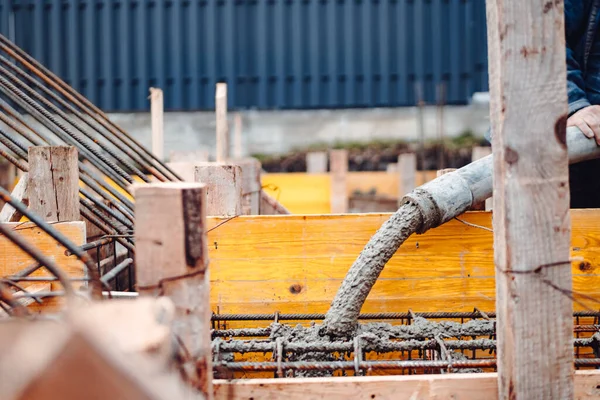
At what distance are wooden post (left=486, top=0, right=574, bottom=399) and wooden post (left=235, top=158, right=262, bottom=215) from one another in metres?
3.31

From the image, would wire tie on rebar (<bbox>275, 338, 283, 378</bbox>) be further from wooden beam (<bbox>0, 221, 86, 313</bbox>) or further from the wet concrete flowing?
wooden beam (<bbox>0, 221, 86, 313</bbox>)

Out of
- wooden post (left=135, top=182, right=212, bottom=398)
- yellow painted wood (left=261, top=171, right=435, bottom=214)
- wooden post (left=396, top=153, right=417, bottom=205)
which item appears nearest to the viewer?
wooden post (left=135, top=182, right=212, bottom=398)

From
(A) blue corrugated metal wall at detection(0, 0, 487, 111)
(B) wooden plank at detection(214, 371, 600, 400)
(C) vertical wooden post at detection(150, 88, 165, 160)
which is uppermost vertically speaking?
(A) blue corrugated metal wall at detection(0, 0, 487, 111)

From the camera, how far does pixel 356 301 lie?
9.14ft

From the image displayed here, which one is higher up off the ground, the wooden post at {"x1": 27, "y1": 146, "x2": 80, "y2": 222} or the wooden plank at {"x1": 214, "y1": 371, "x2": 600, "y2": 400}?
the wooden post at {"x1": 27, "y1": 146, "x2": 80, "y2": 222}

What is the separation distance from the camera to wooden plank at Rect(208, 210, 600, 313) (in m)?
3.24

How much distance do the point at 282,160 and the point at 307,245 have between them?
9.87m

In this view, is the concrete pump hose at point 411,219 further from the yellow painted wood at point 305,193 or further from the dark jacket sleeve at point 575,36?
the yellow painted wood at point 305,193

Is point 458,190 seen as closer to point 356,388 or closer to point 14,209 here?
point 356,388

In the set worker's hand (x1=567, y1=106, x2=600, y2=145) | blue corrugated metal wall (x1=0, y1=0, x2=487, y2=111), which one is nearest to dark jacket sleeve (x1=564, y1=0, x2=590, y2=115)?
worker's hand (x1=567, y1=106, x2=600, y2=145)

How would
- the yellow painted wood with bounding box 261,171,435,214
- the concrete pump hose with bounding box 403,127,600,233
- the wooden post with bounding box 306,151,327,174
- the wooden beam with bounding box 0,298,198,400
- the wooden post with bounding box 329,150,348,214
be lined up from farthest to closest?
the wooden post with bounding box 306,151,327,174
the yellow painted wood with bounding box 261,171,435,214
the wooden post with bounding box 329,150,348,214
the concrete pump hose with bounding box 403,127,600,233
the wooden beam with bounding box 0,298,198,400

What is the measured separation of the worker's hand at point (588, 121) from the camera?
3293mm

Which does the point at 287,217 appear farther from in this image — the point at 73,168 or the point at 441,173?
the point at 73,168

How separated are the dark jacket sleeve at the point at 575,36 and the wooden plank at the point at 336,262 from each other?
95cm
